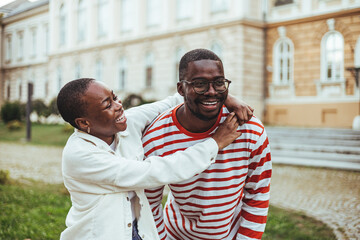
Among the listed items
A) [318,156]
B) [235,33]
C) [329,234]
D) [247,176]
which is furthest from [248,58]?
[247,176]

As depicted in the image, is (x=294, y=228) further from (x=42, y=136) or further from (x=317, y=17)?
(x=42, y=136)

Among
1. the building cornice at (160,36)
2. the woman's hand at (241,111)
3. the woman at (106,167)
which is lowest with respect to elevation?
the woman at (106,167)

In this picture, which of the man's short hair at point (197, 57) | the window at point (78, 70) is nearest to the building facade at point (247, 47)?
the window at point (78, 70)

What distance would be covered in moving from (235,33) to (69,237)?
19.1m

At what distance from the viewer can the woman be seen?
1.99m

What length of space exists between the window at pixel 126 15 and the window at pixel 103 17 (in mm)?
1779

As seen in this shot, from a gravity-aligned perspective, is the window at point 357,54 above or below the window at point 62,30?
below

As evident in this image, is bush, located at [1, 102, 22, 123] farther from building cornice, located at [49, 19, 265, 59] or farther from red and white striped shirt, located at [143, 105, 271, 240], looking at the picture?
red and white striped shirt, located at [143, 105, 271, 240]

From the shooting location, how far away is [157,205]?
8.16 feet

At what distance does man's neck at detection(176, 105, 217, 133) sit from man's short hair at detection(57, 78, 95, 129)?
1.85 feet

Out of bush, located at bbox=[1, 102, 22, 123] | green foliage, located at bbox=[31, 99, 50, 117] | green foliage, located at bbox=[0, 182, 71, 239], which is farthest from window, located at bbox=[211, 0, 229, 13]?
green foliage, located at bbox=[0, 182, 71, 239]

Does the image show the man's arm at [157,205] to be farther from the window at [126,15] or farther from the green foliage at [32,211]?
the window at [126,15]

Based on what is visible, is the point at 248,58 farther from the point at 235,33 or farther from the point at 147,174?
the point at 147,174

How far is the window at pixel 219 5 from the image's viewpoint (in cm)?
2088
